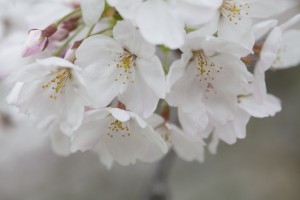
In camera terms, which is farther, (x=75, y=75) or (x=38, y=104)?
(x=38, y=104)

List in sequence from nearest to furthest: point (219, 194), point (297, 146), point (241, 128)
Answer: point (241, 128), point (219, 194), point (297, 146)

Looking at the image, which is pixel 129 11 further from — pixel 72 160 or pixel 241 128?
pixel 72 160

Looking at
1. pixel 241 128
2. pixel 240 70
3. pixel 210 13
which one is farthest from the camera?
pixel 241 128

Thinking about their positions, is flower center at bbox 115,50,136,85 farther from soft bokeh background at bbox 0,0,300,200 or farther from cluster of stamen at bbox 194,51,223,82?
soft bokeh background at bbox 0,0,300,200

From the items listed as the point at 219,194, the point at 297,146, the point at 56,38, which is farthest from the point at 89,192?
the point at 56,38

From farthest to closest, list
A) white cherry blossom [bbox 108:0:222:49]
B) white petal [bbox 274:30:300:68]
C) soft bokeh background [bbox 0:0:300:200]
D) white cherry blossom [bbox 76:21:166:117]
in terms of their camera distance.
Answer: soft bokeh background [bbox 0:0:300:200] → white petal [bbox 274:30:300:68] → white cherry blossom [bbox 76:21:166:117] → white cherry blossom [bbox 108:0:222:49]

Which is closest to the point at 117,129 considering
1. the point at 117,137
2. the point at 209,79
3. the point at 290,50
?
the point at 117,137

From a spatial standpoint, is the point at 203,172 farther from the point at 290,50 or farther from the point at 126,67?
the point at 126,67

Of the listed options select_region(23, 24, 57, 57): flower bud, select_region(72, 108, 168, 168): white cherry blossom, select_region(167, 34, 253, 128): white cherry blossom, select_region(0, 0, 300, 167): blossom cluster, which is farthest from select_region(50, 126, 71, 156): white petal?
select_region(167, 34, 253, 128): white cherry blossom

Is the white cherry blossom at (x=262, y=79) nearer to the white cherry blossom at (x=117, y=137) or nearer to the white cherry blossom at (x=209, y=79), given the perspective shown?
the white cherry blossom at (x=209, y=79)
